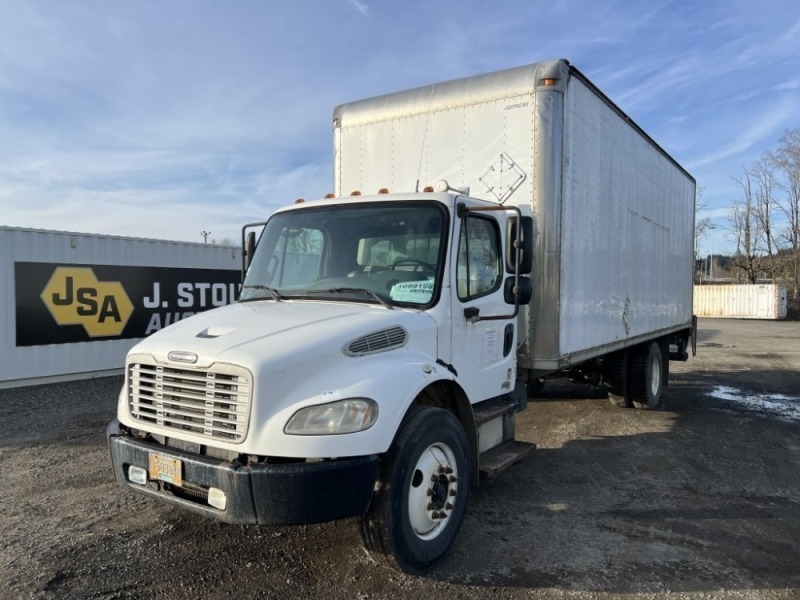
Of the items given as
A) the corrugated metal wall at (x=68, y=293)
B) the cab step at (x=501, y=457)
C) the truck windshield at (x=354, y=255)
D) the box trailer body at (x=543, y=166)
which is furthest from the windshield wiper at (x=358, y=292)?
the corrugated metal wall at (x=68, y=293)

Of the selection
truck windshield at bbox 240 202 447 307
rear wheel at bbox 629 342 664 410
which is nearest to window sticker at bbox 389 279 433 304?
truck windshield at bbox 240 202 447 307

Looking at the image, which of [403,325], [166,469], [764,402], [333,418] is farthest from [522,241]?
[764,402]

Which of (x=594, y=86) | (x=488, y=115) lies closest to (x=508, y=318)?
(x=488, y=115)

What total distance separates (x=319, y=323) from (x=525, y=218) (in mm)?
1769

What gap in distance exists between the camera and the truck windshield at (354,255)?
158 inches

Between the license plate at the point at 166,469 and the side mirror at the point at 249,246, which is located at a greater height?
the side mirror at the point at 249,246

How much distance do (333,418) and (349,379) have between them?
A: 0.24m

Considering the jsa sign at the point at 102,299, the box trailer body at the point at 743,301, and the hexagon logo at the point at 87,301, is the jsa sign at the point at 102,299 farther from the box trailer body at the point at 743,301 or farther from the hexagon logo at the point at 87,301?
the box trailer body at the point at 743,301

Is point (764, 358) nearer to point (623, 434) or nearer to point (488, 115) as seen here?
point (623, 434)

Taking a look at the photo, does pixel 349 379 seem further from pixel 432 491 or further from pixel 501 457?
pixel 501 457

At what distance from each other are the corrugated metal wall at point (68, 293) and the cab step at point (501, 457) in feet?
31.0

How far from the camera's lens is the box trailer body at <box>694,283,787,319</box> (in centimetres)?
3843

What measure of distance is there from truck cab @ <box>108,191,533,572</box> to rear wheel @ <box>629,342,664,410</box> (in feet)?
15.3

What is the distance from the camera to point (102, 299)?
38.3 feet
